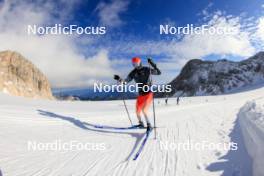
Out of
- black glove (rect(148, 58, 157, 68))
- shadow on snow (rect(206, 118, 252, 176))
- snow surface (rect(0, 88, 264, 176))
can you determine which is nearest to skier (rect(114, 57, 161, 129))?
black glove (rect(148, 58, 157, 68))

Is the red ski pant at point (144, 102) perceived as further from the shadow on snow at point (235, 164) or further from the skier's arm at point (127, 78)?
the shadow on snow at point (235, 164)

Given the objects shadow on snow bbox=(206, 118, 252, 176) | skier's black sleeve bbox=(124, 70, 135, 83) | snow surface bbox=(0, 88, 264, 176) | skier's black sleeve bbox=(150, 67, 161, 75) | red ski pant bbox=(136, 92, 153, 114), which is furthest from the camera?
skier's black sleeve bbox=(124, 70, 135, 83)

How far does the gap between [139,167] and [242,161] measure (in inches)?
93.4

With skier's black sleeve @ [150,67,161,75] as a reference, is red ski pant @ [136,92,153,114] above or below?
below

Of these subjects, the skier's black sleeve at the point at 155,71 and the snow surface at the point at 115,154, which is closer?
the snow surface at the point at 115,154

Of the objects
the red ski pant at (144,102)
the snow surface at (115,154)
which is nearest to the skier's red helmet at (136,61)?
the red ski pant at (144,102)

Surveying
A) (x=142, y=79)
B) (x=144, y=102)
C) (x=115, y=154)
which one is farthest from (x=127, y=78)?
(x=115, y=154)

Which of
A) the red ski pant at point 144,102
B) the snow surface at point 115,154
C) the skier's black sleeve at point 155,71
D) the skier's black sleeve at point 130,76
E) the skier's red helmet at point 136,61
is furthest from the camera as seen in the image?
the skier's black sleeve at point 130,76

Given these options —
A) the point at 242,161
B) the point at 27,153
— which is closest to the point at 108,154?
the point at 27,153

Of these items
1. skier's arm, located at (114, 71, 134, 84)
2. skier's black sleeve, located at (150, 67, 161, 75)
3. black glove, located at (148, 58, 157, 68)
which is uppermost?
black glove, located at (148, 58, 157, 68)

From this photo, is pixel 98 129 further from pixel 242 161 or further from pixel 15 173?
pixel 242 161

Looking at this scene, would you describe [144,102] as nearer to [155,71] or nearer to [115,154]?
[155,71]

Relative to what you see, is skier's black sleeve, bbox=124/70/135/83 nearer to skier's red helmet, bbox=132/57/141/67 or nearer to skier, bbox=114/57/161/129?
skier, bbox=114/57/161/129

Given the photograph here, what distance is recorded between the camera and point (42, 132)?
861 cm
